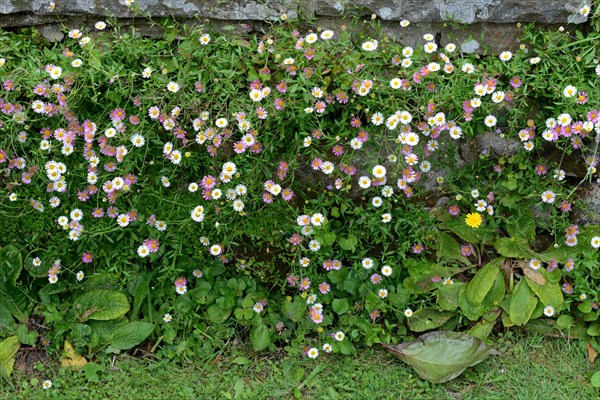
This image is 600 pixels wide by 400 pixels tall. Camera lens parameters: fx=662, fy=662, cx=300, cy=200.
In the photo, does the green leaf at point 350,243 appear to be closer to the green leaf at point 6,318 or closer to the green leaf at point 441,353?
the green leaf at point 441,353

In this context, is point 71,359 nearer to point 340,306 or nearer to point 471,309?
point 340,306

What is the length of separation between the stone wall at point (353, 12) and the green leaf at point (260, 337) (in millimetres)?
1504

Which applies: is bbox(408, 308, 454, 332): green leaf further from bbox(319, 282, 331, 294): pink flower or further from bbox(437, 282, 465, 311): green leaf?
bbox(319, 282, 331, 294): pink flower

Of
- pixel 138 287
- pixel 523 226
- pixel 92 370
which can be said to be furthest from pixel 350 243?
pixel 92 370

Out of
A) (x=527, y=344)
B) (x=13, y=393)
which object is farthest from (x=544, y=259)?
(x=13, y=393)

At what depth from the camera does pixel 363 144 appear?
3.20 metres

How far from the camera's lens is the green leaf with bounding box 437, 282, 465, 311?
328 centimetres

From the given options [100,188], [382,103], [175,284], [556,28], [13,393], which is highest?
[556,28]

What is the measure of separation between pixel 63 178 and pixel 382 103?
61.6 inches

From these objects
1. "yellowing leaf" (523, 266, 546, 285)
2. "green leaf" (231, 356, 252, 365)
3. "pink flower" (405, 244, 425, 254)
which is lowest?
"green leaf" (231, 356, 252, 365)

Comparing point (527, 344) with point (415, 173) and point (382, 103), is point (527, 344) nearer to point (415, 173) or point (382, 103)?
point (415, 173)

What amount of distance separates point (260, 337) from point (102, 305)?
2.64 ft

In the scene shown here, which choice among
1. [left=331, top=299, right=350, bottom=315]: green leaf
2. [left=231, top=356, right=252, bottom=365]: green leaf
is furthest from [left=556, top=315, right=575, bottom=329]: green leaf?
[left=231, top=356, right=252, bottom=365]: green leaf

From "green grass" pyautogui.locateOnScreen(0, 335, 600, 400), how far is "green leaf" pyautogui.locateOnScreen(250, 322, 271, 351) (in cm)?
9
